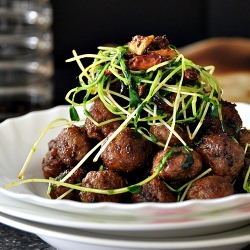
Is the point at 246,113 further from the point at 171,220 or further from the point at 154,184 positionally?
the point at 171,220

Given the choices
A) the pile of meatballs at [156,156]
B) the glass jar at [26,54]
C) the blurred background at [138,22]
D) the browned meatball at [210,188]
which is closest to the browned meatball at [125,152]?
the pile of meatballs at [156,156]

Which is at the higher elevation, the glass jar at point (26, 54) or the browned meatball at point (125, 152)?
the browned meatball at point (125, 152)

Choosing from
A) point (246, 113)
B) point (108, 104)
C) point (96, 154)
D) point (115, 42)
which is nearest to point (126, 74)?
point (108, 104)

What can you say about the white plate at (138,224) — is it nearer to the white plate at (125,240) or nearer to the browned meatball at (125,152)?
the white plate at (125,240)

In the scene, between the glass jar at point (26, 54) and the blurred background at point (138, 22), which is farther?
the blurred background at point (138, 22)

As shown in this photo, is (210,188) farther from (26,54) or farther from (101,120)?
(26,54)

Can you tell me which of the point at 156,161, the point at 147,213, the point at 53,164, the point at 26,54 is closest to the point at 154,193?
the point at 156,161

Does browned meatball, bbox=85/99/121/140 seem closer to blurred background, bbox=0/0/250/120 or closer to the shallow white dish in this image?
the shallow white dish
